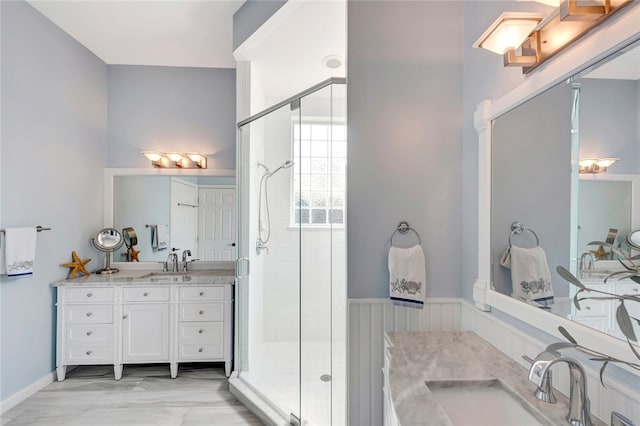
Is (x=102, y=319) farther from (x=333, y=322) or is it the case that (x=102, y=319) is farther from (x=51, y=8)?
(x=51, y=8)

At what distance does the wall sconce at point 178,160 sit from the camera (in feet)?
10.0

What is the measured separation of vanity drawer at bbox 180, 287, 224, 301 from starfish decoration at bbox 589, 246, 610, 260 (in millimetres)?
2488

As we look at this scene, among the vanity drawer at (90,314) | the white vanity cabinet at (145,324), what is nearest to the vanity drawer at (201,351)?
the white vanity cabinet at (145,324)

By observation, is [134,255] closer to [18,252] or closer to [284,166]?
[18,252]

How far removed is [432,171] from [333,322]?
3.91 ft

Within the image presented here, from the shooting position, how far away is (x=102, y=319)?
2.57m

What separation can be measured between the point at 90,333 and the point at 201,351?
37.7 inches

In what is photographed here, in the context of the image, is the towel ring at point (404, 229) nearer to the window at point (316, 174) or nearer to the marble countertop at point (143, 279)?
the window at point (316, 174)

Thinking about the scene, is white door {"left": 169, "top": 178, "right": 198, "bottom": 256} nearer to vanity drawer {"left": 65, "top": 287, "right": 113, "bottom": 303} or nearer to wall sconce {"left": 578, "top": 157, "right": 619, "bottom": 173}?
vanity drawer {"left": 65, "top": 287, "right": 113, "bottom": 303}

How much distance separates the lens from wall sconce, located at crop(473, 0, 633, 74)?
0.78m

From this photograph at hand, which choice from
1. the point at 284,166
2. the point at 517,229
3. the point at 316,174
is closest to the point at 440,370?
the point at 517,229

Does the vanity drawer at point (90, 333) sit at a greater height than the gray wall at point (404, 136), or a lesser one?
lesser

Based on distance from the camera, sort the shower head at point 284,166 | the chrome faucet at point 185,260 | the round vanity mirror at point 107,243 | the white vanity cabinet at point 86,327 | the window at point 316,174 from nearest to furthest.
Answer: the window at point 316,174 < the shower head at point 284,166 < the white vanity cabinet at point 86,327 < the round vanity mirror at point 107,243 < the chrome faucet at point 185,260

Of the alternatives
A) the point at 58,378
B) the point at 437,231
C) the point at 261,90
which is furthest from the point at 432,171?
the point at 58,378
